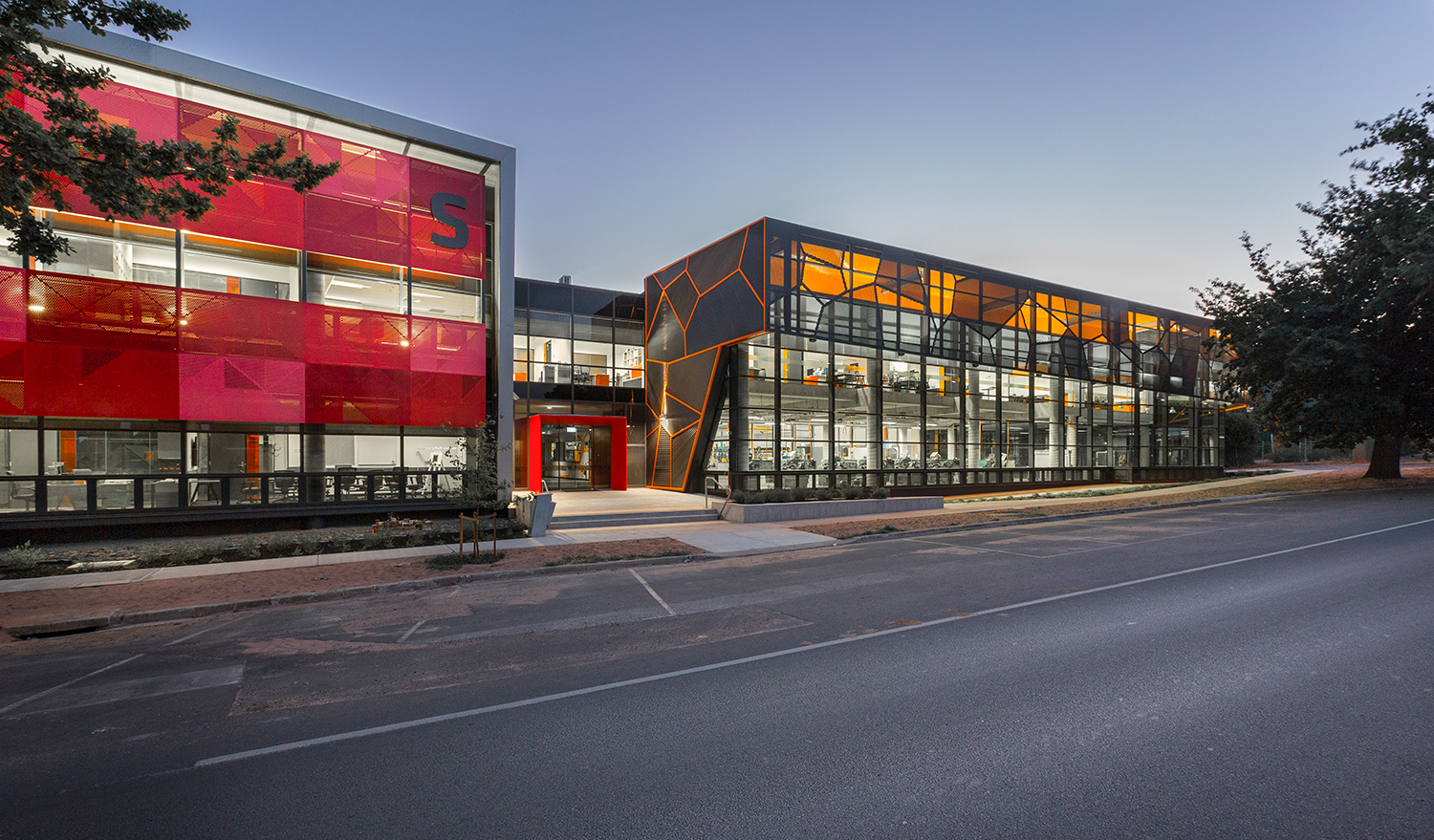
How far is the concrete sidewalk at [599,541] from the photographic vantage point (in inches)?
432

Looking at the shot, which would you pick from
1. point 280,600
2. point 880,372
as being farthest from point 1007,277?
point 280,600

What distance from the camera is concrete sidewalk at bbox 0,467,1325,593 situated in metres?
11.0

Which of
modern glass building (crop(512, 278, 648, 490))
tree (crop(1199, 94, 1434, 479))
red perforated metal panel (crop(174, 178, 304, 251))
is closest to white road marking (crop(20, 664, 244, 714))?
red perforated metal panel (crop(174, 178, 304, 251))

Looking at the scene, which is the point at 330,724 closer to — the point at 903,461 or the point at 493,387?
the point at 493,387

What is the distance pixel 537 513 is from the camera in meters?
16.1

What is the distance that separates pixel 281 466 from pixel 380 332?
4579 millimetres

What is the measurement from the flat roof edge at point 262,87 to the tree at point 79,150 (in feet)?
31.6

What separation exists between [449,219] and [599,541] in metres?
12.1

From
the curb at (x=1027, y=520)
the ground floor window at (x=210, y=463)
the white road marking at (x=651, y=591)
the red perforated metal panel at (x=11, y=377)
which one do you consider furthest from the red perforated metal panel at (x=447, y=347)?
the curb at (x=1027, y=520)

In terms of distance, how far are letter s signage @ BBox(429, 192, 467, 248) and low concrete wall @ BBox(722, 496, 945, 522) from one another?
39.5 ft

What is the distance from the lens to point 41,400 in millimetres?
14758

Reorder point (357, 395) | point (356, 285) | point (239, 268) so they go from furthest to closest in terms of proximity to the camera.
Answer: point (356, 285), point (357, 395), point (239, 268)

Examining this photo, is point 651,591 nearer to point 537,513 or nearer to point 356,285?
point 537,513

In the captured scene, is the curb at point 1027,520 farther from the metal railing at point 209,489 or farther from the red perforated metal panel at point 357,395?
the red perforated metal panel at point 357,395
